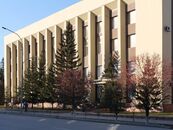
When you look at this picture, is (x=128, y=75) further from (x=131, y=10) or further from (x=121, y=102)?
(x=131, y=10)

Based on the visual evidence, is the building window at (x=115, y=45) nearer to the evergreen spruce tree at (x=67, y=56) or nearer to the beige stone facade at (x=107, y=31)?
the beige stone facade at (x=107, y=31)

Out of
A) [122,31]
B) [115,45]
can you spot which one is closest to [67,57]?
[115,45]

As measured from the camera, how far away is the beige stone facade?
166 feet

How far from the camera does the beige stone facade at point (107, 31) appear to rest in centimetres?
5066

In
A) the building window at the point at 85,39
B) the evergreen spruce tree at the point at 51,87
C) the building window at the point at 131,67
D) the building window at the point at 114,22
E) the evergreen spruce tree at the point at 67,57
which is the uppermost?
the building window at the point at 114,22

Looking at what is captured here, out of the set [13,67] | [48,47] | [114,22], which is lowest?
[13,67]

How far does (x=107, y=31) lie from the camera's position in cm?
6247

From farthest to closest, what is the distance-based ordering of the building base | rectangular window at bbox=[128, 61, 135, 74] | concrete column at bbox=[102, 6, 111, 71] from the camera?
concrete column at bbox=[102, 6, 111, 71]
the building base
rectangular window at bbox=[128, 61, 135, 74]

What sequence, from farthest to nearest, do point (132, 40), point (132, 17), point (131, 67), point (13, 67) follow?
point (13, 67) < point (132, 40) < point (132, 17) < point (131, 67)

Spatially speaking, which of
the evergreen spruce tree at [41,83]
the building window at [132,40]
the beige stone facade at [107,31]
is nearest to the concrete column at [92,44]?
the beige stone facade at [107,31]

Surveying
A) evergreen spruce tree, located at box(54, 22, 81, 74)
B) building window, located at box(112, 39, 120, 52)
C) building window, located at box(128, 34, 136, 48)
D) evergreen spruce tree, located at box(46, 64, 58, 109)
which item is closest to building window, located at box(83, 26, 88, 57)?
evergreen spruce tree, located at box(54, 22, 81, 74)

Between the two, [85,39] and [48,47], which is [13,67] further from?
[85,39]

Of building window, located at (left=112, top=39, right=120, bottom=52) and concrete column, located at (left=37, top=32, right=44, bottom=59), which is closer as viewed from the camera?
building window, located at (left=112, top=39, right=120, bottom=52)

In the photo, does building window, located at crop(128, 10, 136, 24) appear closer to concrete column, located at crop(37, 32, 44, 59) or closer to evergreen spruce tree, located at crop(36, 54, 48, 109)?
evergreen spruce tree, located at crop(36, 54, 48, 109)
